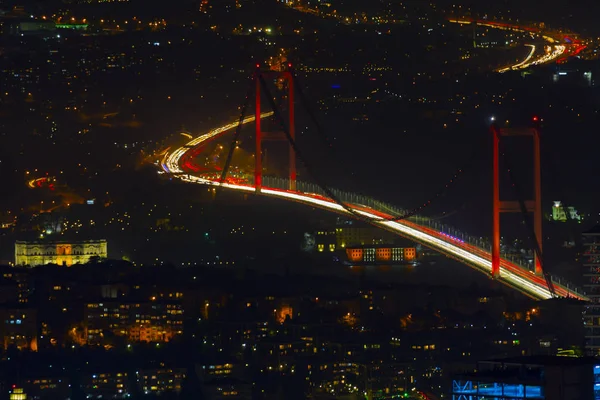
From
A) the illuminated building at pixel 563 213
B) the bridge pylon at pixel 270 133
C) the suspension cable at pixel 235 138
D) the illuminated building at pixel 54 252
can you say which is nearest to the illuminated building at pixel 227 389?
the bridge pylon at pixel 270 133

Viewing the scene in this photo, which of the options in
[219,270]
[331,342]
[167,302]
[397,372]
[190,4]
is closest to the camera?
[397,372]

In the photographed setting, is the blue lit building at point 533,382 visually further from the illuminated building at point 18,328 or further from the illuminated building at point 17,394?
the illuminated building at point 18,328

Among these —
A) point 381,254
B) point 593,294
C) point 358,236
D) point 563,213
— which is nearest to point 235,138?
point 358,236

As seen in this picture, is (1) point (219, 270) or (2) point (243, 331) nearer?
(2) point (243, 331)

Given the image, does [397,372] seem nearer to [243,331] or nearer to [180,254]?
[243,331]

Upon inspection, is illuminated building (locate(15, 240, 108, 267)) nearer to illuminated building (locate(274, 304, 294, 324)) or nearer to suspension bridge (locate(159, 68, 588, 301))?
suspension bridge (locate(159, 68, 588, 301))

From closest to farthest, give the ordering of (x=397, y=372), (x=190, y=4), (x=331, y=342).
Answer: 1. (x=397, y=372)
2. (x=331, y=342)
3. (x=190, y=4)

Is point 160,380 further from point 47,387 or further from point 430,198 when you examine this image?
point 430,198

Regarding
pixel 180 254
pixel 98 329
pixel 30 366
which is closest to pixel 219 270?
pixel 180 254

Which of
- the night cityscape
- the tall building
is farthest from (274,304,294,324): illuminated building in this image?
the tall building

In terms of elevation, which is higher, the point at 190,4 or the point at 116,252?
the point at 190,4
